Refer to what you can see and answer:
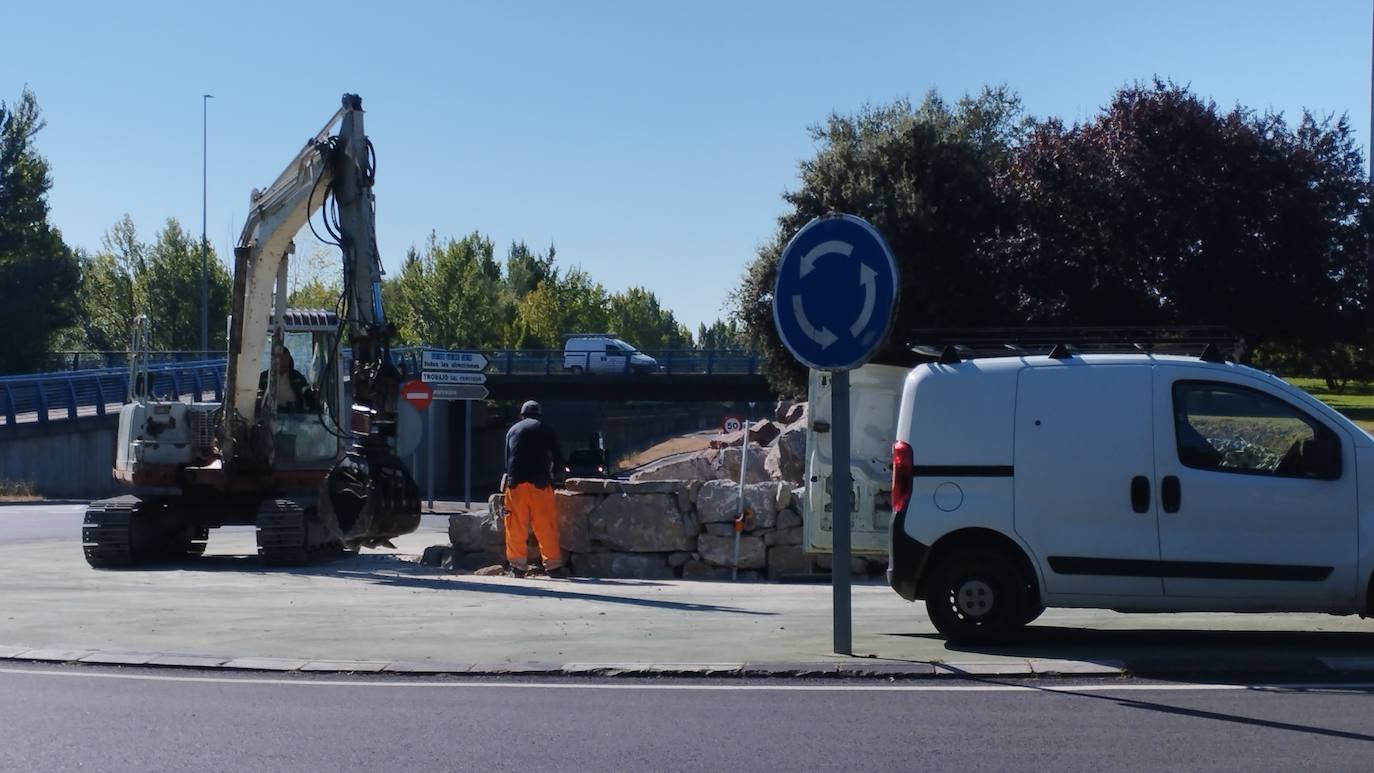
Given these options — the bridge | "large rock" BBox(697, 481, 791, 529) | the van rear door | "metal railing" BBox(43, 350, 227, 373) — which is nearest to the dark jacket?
"large rock" BBox(697, 481, 791, 529)

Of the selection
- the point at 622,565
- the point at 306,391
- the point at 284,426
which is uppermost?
the point at 306,391

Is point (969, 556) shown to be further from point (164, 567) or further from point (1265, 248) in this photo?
point (1265, 248)

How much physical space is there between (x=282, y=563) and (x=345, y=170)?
15.1 feet

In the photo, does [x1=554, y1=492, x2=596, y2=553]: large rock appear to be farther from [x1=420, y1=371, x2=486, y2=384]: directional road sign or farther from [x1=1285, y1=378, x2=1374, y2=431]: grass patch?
[x1=1285, y1=378, x2=1374, y2=431]: grass patch

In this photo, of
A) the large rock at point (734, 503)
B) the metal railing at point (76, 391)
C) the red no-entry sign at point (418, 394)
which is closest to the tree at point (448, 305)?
the metal railing at point (76, 391)

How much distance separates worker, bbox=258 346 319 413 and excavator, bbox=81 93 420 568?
0.02 m

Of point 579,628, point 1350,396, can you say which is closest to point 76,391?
point 579,628

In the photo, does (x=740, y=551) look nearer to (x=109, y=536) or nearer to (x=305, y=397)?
(x=305, y=397)

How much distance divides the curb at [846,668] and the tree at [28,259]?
4904cm

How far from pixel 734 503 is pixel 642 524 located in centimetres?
99

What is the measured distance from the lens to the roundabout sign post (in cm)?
839

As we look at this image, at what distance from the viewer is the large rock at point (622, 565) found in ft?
50.7

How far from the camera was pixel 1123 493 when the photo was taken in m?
8.79

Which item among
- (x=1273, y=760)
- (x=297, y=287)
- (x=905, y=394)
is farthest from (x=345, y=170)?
(x=297, y=287)
